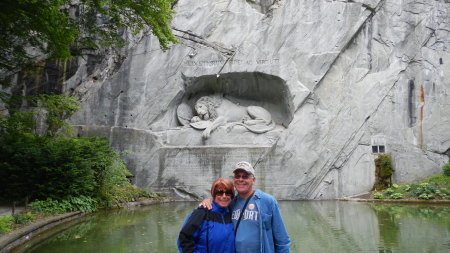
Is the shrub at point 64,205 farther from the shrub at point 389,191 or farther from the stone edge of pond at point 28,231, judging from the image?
the shrub at point 389,191

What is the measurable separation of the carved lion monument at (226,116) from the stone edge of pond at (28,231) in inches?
297

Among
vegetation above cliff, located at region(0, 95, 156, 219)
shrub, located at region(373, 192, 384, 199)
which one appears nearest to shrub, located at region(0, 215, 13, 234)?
vegetation above cliff, located at region(0, 95, 156, 219)

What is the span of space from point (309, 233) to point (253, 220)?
4.39m

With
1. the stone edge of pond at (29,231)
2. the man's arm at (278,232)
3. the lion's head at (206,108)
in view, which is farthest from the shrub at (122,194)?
the man's arm at (278,232)

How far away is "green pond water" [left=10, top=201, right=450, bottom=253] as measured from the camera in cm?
546

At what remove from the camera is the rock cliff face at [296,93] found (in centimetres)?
1390

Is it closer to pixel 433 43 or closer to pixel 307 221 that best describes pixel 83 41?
pixel 307 221

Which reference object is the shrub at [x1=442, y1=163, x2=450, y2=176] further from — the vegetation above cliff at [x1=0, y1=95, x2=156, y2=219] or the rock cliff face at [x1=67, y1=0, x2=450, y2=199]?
the vegetation above cliff at [x1=0, y1=95, x2=156, y2=219]

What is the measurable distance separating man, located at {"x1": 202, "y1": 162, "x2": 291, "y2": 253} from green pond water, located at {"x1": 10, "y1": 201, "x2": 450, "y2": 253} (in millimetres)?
2960

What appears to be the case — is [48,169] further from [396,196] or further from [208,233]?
[396,196]

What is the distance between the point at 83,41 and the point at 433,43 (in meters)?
13.4

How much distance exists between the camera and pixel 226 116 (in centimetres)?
1576

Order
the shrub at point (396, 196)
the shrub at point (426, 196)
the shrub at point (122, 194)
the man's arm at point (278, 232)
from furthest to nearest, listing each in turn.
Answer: the shrub at point (396, 196)
the shrub at point (426, 196)
the shrub at point (122, 194)
the man's arm at point (278, 232)

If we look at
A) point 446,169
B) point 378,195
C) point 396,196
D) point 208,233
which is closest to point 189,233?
point 208,233
